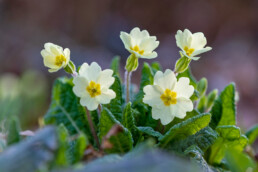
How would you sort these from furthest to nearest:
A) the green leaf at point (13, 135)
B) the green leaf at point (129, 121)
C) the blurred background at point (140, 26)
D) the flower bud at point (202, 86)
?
the blurred background at point (140, 26), the flower bud at point (202, 86), the green leaf at point (129, 121), the green leaf at point (13, 135)

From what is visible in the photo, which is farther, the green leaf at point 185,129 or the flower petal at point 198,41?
the flower petal at point 198,41

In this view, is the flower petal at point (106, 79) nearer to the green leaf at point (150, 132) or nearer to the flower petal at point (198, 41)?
the green leaf at point (150, 132)

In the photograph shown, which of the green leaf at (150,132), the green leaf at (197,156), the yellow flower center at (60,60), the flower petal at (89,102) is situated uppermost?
the yellow flower center at (60,60)

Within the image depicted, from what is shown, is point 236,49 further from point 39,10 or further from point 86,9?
point 39,10

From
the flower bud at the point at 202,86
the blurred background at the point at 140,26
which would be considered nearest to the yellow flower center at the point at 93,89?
the flower bud at the point at 202,86

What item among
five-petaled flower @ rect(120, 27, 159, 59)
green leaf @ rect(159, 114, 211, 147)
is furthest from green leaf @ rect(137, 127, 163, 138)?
five-petaled flower @ rect(120, 27, 159, 59)

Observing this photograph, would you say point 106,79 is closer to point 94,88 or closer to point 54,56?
point 94,88
